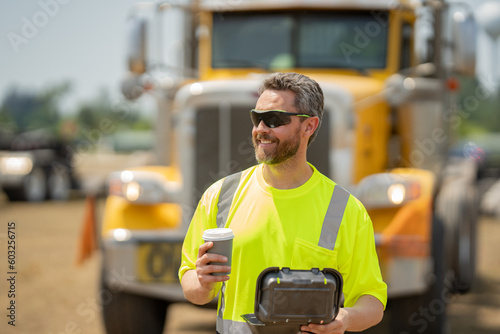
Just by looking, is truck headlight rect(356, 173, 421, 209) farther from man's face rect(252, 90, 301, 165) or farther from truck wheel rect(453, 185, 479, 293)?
man's face rect(252, 90, 301, 165)

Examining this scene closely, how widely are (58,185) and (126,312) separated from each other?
14.0 metres

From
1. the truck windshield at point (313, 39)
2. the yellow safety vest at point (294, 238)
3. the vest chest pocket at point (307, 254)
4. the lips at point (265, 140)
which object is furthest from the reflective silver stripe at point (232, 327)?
the truck windshield at point (313, 39)

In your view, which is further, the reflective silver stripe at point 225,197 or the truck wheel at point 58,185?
the truck wheel at point 58,185

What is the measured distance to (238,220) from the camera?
77.6 inches

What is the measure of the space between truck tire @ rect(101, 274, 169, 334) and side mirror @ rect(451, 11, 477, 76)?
9.58 ft

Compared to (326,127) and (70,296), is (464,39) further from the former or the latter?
(70,296)

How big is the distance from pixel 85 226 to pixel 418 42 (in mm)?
3212

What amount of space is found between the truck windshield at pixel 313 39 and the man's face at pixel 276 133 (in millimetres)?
3485

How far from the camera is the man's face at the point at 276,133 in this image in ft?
6.23

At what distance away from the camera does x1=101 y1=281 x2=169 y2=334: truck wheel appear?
4785 mm

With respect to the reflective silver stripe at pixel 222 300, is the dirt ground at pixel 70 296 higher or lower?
lower

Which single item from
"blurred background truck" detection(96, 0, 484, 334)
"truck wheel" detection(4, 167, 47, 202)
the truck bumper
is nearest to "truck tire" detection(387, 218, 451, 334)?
"blurred background truck" detection(96, 0, 484, 334)

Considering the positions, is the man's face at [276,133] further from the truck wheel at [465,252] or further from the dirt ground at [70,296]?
the truck wheel at [465,252]

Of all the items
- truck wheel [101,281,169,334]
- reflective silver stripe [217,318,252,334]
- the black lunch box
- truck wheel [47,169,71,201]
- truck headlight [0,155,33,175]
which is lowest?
truck wheel [47,169,71,201]
